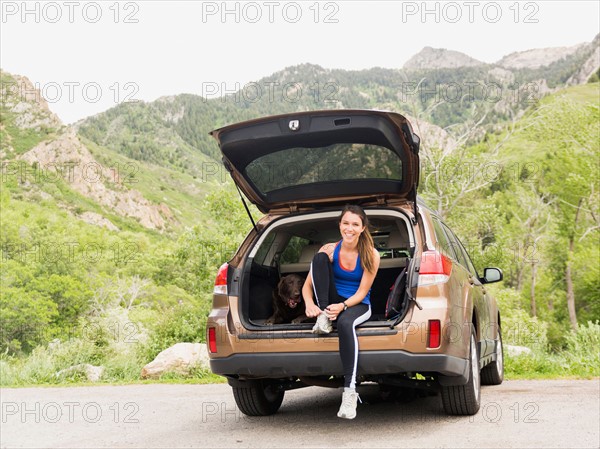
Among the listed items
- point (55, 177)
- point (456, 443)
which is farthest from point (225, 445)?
point (55, 177)

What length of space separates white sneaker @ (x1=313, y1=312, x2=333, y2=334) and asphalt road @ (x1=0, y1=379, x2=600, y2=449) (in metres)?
0.77

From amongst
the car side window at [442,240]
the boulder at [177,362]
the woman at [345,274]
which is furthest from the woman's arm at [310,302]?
the boulder at [177,362]

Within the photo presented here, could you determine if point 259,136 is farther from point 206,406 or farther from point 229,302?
point 206,406

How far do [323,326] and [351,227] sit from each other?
0.83m

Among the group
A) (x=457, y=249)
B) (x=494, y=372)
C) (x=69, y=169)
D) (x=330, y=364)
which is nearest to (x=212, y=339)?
(x=330, y=364)

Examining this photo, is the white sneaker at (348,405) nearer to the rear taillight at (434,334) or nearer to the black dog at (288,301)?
the rear taillight at (434,334)

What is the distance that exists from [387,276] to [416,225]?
1.15m

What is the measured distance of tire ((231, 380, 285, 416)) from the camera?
583cm

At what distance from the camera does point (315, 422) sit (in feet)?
18.5

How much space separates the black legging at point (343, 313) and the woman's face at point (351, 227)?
0.24 metres

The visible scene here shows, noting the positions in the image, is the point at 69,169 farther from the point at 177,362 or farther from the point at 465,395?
the point at 465,395

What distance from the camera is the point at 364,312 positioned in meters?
5.07

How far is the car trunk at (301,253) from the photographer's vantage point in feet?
18.8

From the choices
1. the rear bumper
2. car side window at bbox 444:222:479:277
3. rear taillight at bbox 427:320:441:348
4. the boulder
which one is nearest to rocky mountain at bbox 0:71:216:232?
the boulder
